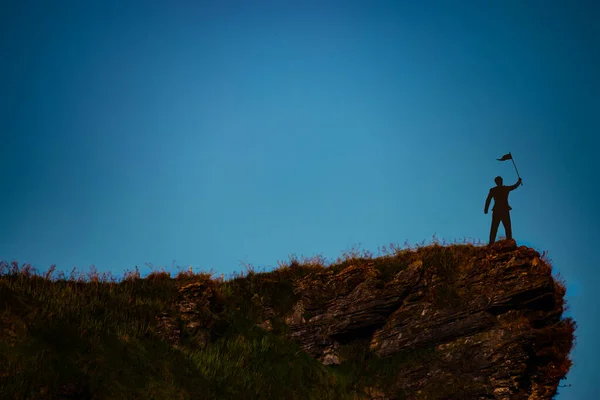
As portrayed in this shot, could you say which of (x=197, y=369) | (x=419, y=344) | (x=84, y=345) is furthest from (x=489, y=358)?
(x=84, y=345)

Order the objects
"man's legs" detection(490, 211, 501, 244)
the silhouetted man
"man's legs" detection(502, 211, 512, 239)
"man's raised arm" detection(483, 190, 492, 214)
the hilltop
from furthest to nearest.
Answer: "man's raised arm" detection(483, 190, 492, 214), "man's legs" detection(490, 211, 501, 244), the silhouetted man, "man's legs" detection(502, 211, 512, 239), the hilltop

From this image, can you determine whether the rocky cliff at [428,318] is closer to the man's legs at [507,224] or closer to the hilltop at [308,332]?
the hilltop at [308,332]

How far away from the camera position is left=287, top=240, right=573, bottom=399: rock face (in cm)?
1384

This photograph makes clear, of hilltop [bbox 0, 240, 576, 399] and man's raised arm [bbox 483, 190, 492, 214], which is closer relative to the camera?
hilltop [bbox 0, 240, 576, 399]

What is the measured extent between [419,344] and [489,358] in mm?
2283

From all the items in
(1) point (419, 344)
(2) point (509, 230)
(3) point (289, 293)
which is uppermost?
(2) point (509, 230)

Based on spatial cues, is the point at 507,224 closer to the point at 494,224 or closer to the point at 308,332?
the point at 494,224

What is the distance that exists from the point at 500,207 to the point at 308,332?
904cm

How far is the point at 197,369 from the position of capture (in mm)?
15242

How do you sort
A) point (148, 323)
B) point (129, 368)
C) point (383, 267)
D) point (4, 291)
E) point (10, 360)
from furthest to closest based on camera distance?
point (383, 267), point (148, 323), point (4, 291), point (129, 368), point (10, 360)

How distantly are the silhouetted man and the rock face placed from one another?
134 cm

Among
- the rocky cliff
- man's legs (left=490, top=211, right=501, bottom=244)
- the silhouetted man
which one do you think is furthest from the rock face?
the silhouetted man

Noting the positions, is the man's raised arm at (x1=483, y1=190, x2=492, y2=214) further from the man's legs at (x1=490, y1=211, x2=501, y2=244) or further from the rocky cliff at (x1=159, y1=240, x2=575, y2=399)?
the rocky cliff at (x1=159, y1=240, x2=575, y2=399)

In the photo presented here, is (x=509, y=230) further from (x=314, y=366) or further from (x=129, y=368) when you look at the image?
(x=129, y=368)
